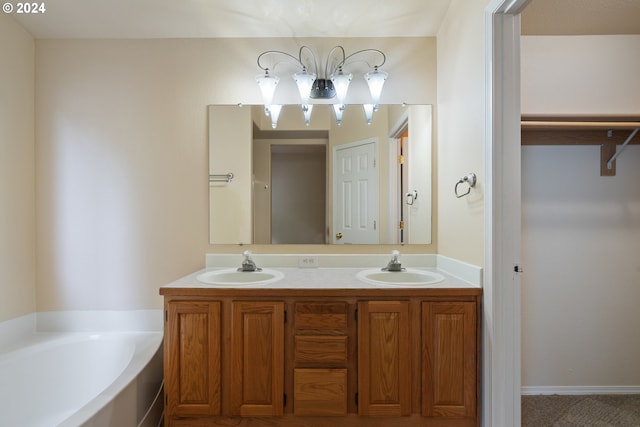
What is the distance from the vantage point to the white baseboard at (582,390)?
195 cm

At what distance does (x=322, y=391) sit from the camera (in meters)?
1.46

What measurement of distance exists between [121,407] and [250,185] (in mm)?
1339

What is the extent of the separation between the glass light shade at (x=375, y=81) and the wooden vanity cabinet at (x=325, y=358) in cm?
128

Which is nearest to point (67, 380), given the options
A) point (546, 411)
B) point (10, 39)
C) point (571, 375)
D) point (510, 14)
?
point (10, 39)

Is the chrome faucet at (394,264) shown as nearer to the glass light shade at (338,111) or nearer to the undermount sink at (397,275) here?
the undermount sink at (397,275)

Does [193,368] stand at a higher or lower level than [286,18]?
lower

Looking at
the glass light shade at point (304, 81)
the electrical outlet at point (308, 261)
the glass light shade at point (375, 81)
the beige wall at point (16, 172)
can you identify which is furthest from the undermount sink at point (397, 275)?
the beige wall at point (16, 172)

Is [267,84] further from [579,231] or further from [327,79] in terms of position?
[579,231]

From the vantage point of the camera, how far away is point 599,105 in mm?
1932

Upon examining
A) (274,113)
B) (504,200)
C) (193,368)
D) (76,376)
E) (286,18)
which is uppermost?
(286,18)

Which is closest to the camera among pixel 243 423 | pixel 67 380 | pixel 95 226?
pixel 243 423

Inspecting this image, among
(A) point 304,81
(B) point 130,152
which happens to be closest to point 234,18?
(A) point 304,81

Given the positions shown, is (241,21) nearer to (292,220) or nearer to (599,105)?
(292,220)

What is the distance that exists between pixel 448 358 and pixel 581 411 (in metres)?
1.12
